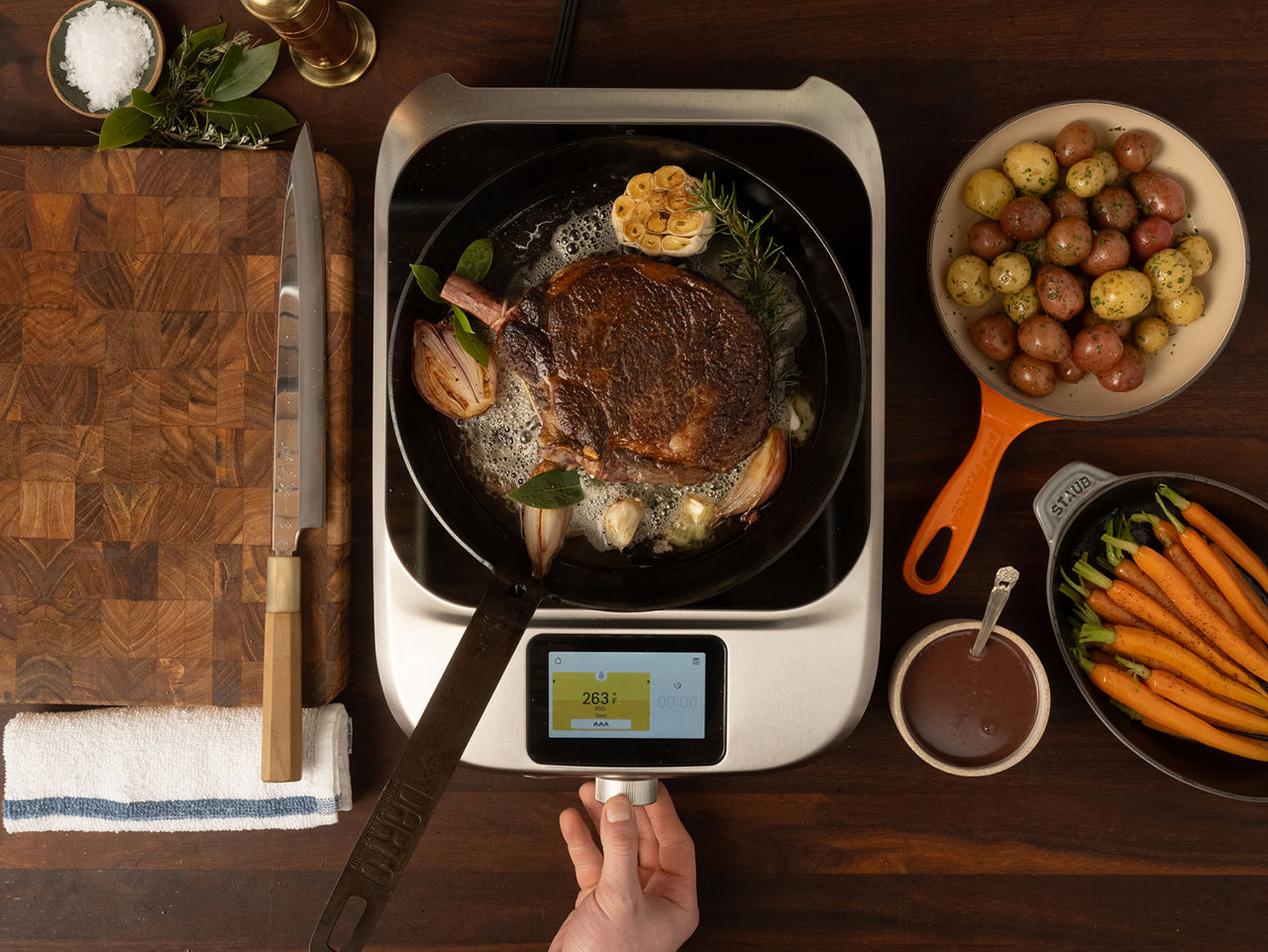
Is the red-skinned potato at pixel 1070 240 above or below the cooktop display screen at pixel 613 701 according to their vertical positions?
above

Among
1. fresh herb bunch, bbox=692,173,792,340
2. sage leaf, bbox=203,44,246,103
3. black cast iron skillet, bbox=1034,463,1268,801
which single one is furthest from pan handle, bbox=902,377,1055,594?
sage leaf, bbox=203,44,246,103

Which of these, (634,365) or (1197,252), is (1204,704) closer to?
(1197,252)

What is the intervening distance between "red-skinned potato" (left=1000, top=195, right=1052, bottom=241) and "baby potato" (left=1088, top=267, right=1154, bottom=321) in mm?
95

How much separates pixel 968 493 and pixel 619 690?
1.69ft

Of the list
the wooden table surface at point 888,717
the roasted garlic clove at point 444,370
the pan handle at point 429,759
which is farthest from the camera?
the wooden table surface at point 888,717

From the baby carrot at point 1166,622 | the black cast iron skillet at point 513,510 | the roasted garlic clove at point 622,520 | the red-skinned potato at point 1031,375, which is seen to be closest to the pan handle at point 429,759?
the black cast iron skillet at point 513,510

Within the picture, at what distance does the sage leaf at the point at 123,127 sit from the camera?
→ 1.02 meters

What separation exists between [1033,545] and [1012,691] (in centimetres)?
21

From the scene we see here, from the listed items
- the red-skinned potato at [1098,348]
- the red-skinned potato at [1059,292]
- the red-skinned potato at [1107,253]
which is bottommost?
the red-skinned potato at [1098,348]

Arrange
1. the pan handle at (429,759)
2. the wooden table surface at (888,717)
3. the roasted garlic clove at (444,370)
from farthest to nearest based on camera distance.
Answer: the wooden table surface at (888,717)
the roasted garlic clove at (444,370)
the pan handle at (429,759)

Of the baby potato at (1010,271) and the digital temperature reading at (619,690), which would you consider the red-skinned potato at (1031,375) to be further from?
the digital temperature reading at (619,690)

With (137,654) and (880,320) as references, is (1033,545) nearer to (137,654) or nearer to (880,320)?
(880,320)

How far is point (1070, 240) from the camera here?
1.00m

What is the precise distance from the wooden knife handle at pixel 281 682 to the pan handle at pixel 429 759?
0.81ft
